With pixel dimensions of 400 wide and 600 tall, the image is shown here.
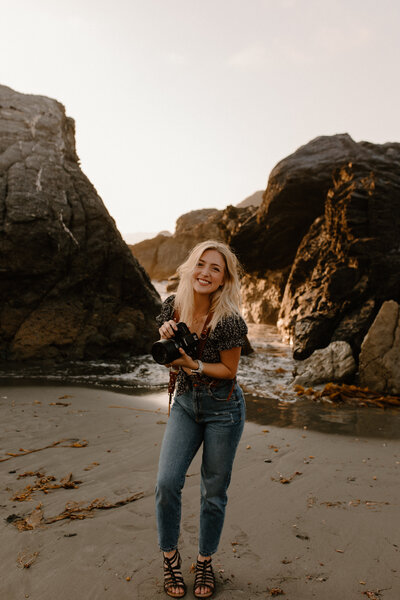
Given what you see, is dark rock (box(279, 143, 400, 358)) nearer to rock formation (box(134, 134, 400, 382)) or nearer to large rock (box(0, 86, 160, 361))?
rock formation (box(134, 134, 400, 382))

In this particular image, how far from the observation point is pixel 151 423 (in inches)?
214

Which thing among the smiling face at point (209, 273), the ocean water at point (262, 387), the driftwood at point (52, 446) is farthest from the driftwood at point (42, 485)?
the ocean water at point (262, 387)

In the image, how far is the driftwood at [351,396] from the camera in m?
7.06

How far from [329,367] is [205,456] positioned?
23.2 feet

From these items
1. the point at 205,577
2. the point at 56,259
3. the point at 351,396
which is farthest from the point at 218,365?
the point at 56,259

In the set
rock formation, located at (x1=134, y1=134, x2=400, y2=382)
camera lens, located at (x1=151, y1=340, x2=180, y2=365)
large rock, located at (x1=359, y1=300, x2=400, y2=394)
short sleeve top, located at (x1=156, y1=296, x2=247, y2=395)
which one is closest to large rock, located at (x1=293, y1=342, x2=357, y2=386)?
large rock, located at (x1=359, y1=300, x2=400, y2=394)

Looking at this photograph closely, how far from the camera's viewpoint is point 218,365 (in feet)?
7.60

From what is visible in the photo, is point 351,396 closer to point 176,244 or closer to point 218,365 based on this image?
point 218,365

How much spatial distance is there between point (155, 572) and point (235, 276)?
1825 mm

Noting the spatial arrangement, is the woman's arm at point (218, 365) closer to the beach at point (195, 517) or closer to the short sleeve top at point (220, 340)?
the short sleeve top at point (220, 340)

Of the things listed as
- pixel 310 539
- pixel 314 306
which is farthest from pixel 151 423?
pixel 314 306

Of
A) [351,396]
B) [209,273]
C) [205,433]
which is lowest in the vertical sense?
[351,396]

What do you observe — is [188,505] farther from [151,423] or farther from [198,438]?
[151,423]

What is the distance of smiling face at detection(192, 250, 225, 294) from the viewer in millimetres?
2533
